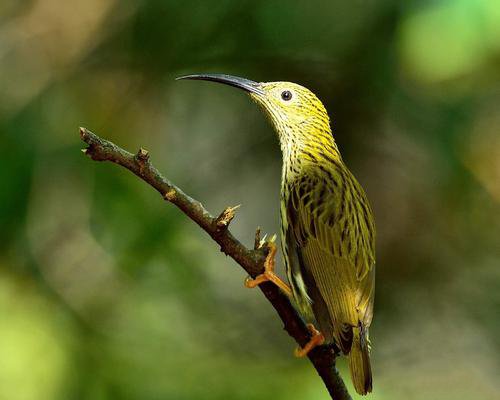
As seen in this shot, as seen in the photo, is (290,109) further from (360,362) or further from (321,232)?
(360,362)

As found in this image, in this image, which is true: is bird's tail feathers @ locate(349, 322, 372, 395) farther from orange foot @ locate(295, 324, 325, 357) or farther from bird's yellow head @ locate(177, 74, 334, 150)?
bird's yellow head @ locate(177, 74, 334, 150)

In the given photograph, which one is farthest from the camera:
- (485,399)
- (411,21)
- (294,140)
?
(485,399)

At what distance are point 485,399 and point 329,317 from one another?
3.83 metres

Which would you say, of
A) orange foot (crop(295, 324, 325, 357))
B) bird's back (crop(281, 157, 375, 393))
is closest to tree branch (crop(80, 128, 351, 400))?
orange foot (crop(295, 324, 325, 357))

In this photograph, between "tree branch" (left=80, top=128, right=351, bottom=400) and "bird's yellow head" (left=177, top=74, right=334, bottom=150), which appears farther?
"bird's yellow head" (left=177, top=74, right=334, bottom=150)

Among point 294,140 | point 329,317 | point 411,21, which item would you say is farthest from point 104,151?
point 411,21

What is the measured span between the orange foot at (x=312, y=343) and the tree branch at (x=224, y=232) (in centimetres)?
2

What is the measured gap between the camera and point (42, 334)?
5.47m

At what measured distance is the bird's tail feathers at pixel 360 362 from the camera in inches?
108

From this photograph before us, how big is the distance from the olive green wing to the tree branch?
342 millimetres

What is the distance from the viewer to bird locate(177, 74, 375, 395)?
3.04 m

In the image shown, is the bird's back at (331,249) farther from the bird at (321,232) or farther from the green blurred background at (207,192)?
the green blurred background at (207,192)

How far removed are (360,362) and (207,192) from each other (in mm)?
3946

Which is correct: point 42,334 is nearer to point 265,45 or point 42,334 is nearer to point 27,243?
point 27,243
